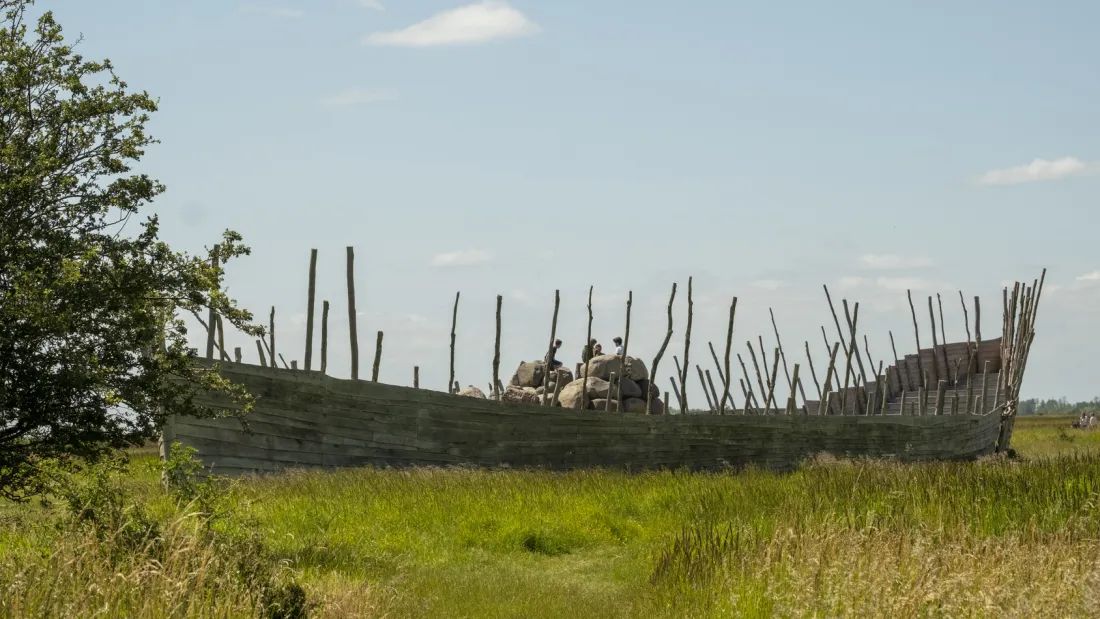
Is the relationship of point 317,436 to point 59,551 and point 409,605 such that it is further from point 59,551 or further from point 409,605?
point 59,551

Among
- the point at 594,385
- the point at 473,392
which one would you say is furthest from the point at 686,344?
the point at 473,392

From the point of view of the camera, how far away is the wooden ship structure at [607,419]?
16.5m

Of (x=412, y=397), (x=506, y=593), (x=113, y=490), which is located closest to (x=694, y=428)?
(x=412, y=397)

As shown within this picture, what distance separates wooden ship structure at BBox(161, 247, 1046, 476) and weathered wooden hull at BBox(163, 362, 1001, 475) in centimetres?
2

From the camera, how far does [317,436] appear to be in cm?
1686

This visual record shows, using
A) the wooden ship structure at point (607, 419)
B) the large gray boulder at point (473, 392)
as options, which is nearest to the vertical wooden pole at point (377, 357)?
the wooden ship structure at point (607, 419)

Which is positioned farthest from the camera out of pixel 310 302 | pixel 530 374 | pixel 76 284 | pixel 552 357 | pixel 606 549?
pixel 530 374

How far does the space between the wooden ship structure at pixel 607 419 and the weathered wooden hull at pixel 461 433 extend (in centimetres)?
2

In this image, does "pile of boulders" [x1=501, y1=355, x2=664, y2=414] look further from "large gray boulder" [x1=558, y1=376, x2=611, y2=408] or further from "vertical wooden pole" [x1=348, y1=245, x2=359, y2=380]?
"vertical wooden pole" [x1=348, y1=245, x2=359, y2=380]

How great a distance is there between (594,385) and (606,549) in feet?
40.7

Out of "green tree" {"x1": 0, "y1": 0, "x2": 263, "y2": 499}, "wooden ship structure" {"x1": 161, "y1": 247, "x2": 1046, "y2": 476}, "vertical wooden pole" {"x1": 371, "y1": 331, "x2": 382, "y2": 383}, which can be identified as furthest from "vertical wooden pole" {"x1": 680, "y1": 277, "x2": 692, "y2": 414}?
"green tree" {"x1": 0, "y1": 0, "x2": 263, "y2": 499}

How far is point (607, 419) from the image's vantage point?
67.5 feet

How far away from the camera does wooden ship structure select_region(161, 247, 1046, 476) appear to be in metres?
16.5

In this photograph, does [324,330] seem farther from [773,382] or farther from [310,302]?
[773,382]
